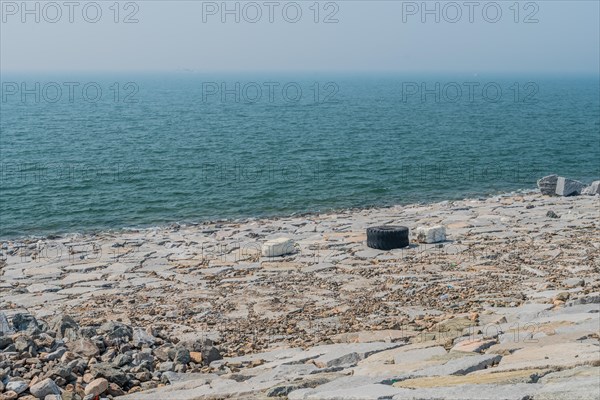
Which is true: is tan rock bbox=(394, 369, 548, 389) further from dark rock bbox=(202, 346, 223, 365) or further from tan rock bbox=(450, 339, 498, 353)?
dark rock bbox=(202, 346, 223, 365)

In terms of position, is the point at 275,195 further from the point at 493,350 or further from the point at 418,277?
the point at 493,350

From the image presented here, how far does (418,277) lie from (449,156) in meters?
28.2

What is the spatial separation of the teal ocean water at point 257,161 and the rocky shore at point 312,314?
7.40 metres

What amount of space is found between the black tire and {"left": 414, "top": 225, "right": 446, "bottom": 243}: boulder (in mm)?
494

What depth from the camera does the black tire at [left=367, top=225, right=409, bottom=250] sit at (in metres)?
15.9

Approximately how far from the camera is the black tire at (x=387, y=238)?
1589cm

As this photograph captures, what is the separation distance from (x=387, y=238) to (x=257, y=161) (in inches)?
938

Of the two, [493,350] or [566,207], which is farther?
Answer: [566,207]

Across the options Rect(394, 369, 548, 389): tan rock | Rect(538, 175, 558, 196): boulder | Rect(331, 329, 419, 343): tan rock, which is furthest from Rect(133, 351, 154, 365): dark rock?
Rect(538, 175, 558, 196): boulder

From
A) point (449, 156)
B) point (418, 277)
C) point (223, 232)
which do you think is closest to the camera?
point (418, 277)

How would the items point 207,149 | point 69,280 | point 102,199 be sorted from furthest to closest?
1. point 207,149
2. point 102,199
3. point 69,280

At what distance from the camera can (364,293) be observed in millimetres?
12492

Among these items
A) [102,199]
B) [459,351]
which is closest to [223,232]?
[102,199]

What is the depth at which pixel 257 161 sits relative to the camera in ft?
128
